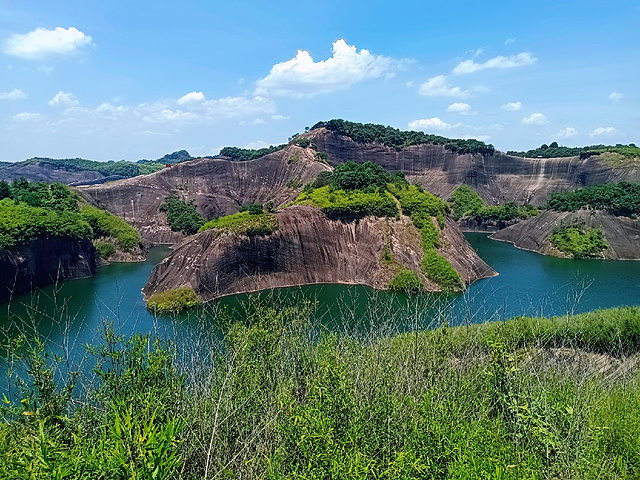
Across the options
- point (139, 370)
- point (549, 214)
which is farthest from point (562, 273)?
point (139, 370)

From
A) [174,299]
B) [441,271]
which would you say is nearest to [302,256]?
[174,299]

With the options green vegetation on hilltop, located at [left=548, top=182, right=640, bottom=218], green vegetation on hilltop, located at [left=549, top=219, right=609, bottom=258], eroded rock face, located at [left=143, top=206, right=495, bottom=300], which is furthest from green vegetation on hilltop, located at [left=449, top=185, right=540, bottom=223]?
eroded rock face, located at [left=143, top=206, right=495, bottom=300]

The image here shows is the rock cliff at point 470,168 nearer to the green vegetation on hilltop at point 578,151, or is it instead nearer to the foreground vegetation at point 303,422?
the green vegetation on hilltop at point 578,151

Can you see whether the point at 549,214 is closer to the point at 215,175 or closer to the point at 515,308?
the point at 515,308

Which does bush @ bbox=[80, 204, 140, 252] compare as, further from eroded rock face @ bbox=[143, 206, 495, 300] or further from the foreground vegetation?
the foreground vegetation

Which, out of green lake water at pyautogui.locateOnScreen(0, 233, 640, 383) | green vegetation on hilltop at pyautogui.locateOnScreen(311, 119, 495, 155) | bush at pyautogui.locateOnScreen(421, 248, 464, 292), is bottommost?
green lake water at pyautogui.locateOnScreen(0, 233, 640, 383)

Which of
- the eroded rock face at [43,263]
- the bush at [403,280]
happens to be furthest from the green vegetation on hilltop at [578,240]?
the eroded rock face at [43,263]
